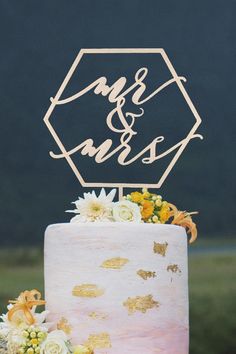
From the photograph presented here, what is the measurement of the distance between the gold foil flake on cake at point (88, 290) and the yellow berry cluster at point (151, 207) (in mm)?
324

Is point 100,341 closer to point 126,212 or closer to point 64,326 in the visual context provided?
point 64,326

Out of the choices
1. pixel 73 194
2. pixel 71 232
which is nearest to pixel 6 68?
pixel 73 194

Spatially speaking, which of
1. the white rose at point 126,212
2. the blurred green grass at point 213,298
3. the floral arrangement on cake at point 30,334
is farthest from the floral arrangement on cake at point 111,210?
the blurred green grass at point 213,298

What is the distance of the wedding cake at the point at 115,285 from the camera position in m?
3.48

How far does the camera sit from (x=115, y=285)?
3.48 m

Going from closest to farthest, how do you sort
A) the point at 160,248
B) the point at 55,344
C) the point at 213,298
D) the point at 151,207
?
the point at 55,344, the point at 160,248, the point at 151,207, the point at 213,298

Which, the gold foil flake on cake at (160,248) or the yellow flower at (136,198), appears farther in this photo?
the yellow flower at (136,198)

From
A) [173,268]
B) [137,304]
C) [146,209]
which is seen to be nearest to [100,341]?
[137,304]

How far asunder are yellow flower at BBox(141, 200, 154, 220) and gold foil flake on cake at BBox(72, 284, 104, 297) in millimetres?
327

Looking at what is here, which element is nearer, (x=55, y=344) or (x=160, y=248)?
(x=55, y=344)

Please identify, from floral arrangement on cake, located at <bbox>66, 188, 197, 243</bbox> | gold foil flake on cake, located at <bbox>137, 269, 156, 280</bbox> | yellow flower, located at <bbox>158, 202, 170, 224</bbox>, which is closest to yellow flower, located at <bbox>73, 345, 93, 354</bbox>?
gold foil flake on cake, located at <bbox>137, 269, 156, 280</bbox>

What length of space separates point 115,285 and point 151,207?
333mm

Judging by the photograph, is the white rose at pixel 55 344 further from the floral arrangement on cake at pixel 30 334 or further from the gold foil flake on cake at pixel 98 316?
the gold foil flake on cake at pixel 98 316

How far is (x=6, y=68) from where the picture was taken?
6.58 metres
